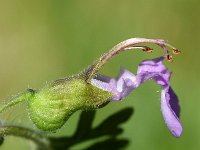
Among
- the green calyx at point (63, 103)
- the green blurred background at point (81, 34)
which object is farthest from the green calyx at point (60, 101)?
the green blurred background at point (81, 34)

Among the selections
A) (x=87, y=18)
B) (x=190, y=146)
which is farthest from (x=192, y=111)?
(x=87, y=18)

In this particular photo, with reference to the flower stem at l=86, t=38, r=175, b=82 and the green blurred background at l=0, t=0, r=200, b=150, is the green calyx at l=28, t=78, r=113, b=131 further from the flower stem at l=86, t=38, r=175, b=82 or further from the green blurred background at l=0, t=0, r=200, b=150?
the green blurred background at l=0, t=0, r=200, b=150

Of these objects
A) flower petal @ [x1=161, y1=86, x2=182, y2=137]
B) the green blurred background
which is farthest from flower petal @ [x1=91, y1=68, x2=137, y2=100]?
the green blurred background

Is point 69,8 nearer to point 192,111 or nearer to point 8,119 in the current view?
point 192,111

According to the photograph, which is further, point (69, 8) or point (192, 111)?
point (69, 8)

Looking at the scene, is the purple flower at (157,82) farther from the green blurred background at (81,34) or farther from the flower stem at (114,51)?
the green blurred background at (81,34)

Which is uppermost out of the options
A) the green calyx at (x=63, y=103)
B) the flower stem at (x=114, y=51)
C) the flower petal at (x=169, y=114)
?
the flower stem at (x=114, y=51)

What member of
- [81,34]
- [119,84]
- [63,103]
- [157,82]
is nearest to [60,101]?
[63,103]
